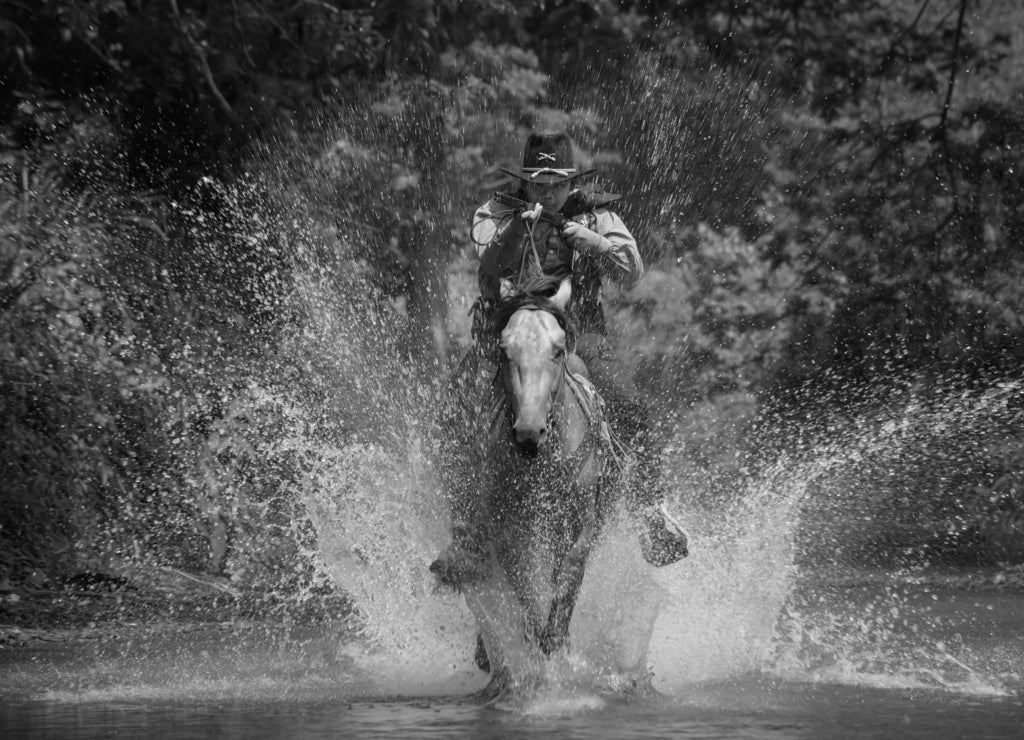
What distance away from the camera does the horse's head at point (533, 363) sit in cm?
736

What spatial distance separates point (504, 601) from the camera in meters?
8.08

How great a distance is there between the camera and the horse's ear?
26.5 ft

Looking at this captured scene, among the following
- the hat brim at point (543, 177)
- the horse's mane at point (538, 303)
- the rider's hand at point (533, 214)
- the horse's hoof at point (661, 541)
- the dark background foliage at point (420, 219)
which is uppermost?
the dark background foliage at point (420, 219)

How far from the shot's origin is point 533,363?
7539 millimetres

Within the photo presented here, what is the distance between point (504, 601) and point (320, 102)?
9.75 metres

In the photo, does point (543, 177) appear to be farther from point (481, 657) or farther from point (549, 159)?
point (481, 657)

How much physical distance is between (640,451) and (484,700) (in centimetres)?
185

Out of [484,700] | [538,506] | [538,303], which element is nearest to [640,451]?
[538,506]

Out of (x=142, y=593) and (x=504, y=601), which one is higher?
(x=142, y=593)

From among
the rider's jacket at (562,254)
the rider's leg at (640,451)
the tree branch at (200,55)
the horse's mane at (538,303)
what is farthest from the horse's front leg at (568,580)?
the tree branch at (200,55)

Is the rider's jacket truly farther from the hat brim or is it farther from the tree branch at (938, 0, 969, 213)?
the tree branch at (938, 0, 969, 213)

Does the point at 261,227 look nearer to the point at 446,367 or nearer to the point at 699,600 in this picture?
the point at 446,367

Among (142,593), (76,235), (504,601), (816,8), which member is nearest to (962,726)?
(504,601)

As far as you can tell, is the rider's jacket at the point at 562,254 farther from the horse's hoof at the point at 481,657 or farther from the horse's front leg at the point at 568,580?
the horse's hoof at the point at 481,657
